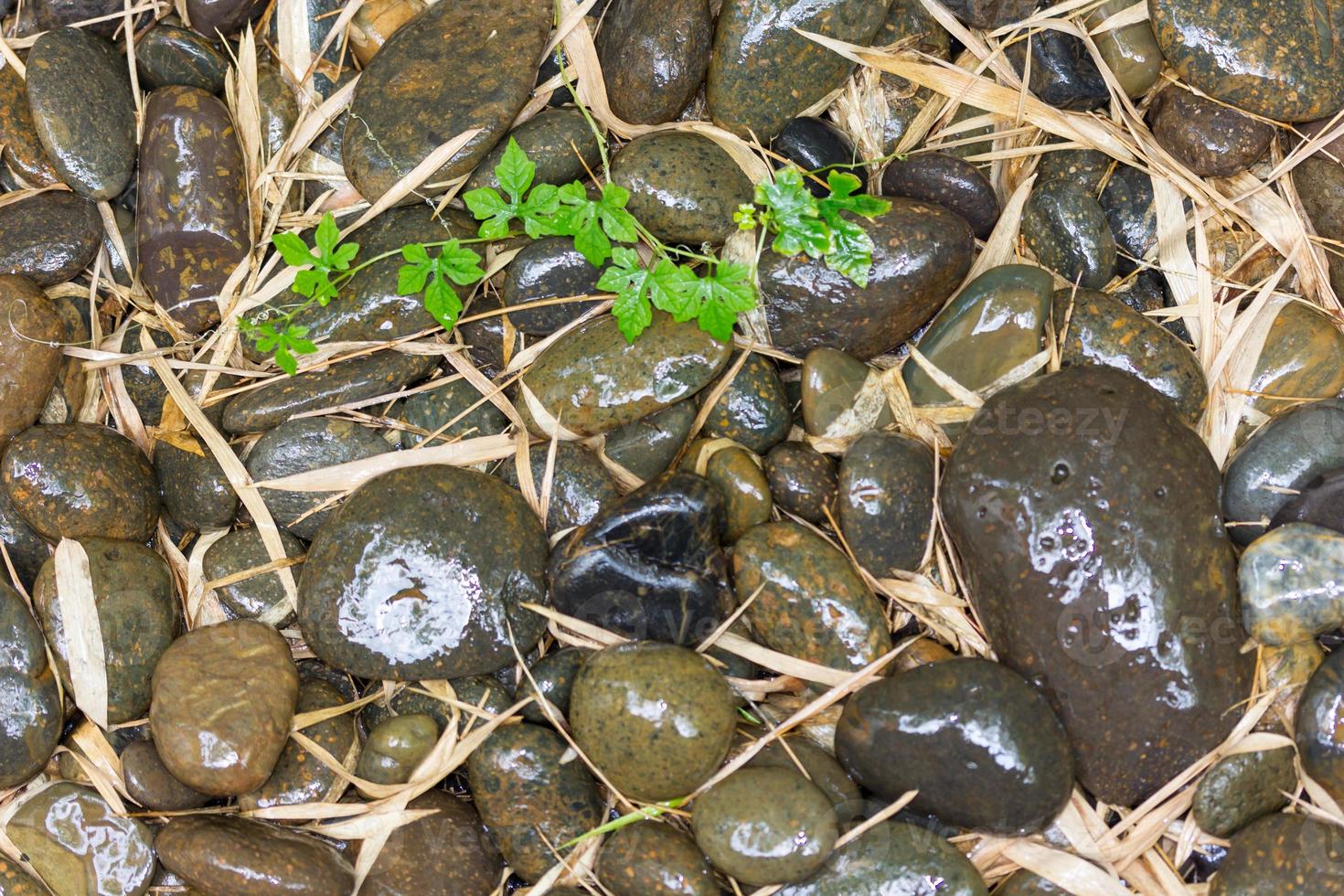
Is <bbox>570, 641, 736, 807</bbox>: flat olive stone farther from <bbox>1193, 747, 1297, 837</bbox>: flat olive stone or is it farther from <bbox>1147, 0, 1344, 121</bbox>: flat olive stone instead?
<bbox>1147, 0, 1344, 121</bbox>: flat olive stone

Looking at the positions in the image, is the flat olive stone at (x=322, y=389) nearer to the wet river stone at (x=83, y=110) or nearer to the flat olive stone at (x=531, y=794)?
the wet river stone at (x=83, y=110)

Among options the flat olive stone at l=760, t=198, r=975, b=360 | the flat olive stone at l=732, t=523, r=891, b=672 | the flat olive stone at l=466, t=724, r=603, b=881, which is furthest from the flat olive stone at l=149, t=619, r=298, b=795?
the flat olive stone at l=760, t=198, r=975, b=360

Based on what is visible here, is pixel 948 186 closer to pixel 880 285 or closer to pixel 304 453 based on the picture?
pixel 880 285

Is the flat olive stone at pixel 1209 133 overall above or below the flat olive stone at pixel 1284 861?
above

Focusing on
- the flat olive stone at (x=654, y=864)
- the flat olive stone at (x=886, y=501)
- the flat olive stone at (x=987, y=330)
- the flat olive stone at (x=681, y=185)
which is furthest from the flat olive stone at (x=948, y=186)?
the flat olive stone at (x=654, y=864)

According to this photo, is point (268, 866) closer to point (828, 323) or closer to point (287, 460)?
point (287, 460)

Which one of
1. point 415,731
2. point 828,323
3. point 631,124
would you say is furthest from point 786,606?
point 631,124
